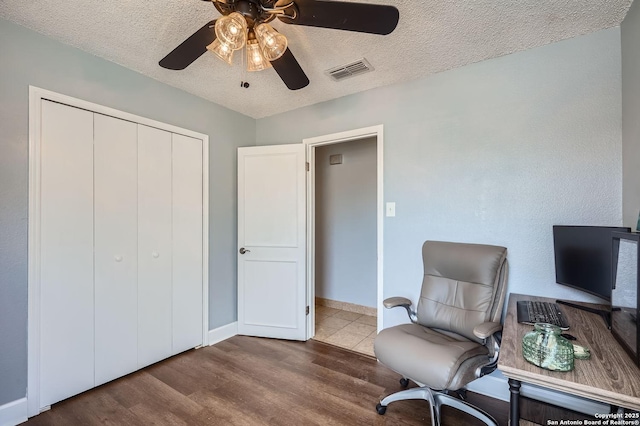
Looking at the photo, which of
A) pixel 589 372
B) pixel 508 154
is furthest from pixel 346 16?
pixel 589 372

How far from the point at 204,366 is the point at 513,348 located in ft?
7.36

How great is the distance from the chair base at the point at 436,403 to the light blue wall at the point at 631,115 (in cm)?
130

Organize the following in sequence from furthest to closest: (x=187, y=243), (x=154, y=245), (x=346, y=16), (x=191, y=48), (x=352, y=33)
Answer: (x=187, y=243) < (x=154, y=245) < (x=352, y=33) < (x=191, y=48) < (x=346, y=16)

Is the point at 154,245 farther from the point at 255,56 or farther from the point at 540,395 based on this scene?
the point at 540,395

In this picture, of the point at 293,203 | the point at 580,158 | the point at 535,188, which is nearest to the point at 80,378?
the point at 293,203

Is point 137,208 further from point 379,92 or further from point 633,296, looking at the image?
point 633,296

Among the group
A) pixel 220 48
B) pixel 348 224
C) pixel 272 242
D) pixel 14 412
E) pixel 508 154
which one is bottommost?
pixel 14 412

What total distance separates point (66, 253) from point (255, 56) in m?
1.81

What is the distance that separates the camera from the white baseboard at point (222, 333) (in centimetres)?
277

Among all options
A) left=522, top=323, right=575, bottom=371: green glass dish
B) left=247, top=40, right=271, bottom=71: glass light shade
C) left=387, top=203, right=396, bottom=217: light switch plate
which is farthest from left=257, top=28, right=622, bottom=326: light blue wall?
left=247, top=40, right=271, bottom=71: glass light shade

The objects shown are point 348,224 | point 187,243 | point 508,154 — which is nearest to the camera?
point 508,154

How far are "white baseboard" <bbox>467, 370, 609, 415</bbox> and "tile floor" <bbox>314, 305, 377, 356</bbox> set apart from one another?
0.90m

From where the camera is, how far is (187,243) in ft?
8.52

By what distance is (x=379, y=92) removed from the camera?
2488mm
